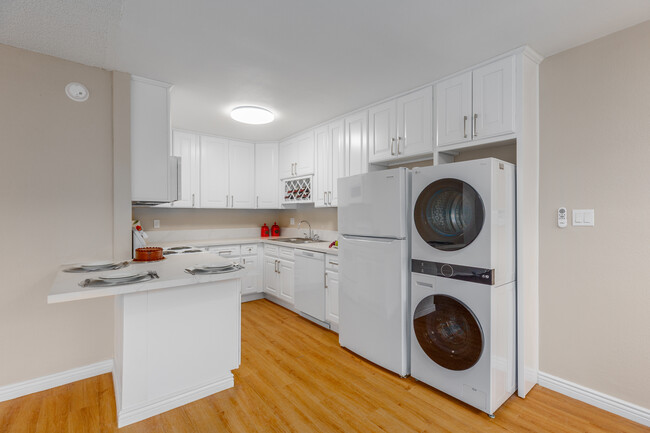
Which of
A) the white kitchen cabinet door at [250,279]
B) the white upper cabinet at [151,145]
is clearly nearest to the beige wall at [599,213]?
the white upper cabinet at [151,145]

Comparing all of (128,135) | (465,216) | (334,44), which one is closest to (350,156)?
(334,44)

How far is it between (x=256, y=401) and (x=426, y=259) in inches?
61.8

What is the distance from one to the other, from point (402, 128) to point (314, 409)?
242cm

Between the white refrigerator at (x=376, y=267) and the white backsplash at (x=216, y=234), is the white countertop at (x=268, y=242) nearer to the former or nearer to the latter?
the white backsplash at (x=216, y=234)

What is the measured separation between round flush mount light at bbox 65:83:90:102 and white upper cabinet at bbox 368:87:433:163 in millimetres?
2505

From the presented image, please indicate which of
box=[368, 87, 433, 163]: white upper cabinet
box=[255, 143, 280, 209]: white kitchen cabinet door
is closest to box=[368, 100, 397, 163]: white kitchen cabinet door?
box=[368, 87, 433, 163]: white upper cabinet

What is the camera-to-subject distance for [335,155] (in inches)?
143

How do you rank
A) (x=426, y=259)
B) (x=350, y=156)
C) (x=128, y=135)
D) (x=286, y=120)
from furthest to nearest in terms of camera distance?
(x=286, y=120)
(x=350, y=156)
(x=128, y=135)
(x=426, y=259)

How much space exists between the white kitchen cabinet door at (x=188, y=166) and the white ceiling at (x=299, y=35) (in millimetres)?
1482

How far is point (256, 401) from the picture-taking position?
2.07 meters

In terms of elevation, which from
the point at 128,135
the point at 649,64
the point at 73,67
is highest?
the point at 73,67

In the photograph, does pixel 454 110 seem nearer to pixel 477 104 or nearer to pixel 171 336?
pixel 477 104

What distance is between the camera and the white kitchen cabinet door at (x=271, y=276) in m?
4.10

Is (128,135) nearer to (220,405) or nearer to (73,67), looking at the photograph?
(73,67)
